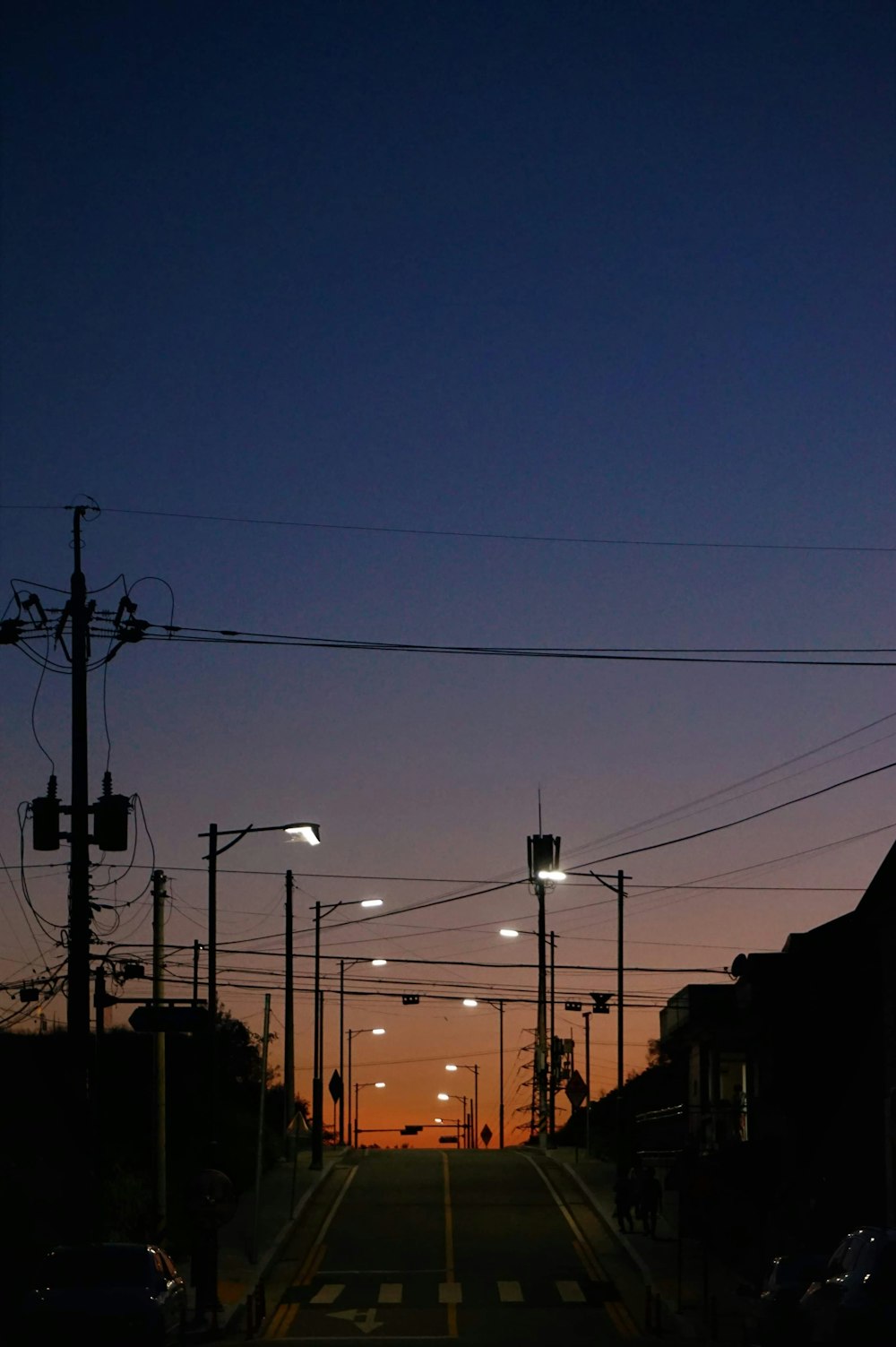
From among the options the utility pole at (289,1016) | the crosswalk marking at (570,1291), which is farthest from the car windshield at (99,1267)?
the utility pole at (289,1016)

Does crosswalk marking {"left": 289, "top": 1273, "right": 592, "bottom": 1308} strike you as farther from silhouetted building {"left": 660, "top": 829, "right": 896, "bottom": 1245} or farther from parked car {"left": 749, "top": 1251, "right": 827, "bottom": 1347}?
parked car {"left": 749, "top": 1251, "right": 827, "bottom": 1347}

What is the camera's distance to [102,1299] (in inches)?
869

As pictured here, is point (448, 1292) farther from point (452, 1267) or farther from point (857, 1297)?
point (857, 1297)

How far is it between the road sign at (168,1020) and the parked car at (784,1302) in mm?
9298

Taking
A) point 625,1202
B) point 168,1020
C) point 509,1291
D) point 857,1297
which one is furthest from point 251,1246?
point 857,1297

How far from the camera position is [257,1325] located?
27125mm

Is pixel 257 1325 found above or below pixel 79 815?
below

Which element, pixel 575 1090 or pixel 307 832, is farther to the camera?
pixel 575 1090

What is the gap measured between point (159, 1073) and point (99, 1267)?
48.5 feet

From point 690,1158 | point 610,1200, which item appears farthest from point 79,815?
point 610,1200

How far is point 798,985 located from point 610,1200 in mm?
10602

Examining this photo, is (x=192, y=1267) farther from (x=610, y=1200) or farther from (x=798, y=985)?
(x=610, y=1200)

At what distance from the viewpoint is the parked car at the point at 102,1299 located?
A: 21703 millimetres

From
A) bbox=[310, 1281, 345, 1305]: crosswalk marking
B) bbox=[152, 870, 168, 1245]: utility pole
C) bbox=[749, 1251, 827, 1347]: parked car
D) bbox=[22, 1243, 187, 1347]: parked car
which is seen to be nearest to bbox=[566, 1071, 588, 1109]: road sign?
bbox=[152, 870, 168, 1245]: utility pole
